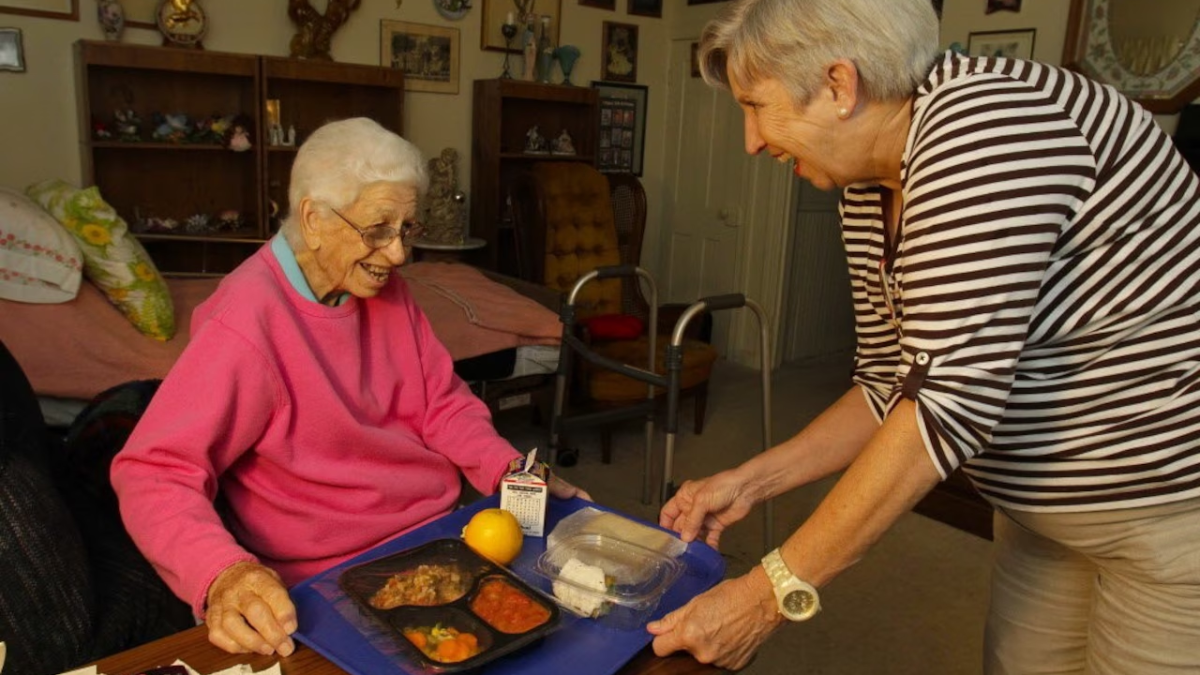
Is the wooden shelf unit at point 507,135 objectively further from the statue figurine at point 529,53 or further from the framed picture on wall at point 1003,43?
the framed picture on wall at point 1003,43

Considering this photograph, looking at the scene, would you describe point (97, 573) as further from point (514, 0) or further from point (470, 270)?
point (514, 0)

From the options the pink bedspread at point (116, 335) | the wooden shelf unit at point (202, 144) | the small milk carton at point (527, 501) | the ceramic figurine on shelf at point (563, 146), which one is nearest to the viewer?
the small milk carton at point (527, 501)

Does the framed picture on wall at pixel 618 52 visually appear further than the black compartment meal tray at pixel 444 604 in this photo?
Yes

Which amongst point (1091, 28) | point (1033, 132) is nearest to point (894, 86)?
point (1033, 132)

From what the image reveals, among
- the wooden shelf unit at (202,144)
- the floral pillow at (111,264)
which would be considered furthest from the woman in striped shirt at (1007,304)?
the wooden shelf unit at (202,144)

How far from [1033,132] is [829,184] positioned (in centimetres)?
26

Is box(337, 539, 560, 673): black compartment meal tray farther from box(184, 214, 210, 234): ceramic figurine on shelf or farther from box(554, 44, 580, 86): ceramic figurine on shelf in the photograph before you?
box(554, 44, 580, 86): ceramic figurine on shelf

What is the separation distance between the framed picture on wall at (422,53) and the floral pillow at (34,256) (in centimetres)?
198

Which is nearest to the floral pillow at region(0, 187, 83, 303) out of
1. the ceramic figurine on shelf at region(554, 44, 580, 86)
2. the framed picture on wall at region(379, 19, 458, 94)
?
the framed picture on wall at region(379, 19, 458, 94)

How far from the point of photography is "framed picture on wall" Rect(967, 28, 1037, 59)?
3.99m

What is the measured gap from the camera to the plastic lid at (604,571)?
108cm

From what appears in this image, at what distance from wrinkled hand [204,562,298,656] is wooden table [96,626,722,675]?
12 millimetres

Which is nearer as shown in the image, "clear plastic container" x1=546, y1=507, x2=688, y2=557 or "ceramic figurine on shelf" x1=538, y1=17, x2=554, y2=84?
"clear plastic container" x1=546, y1=507, x2=688, y2=557

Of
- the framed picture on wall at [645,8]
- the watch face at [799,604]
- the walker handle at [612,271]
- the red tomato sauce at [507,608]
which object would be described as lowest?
the red tomato sauce at [507,608]
